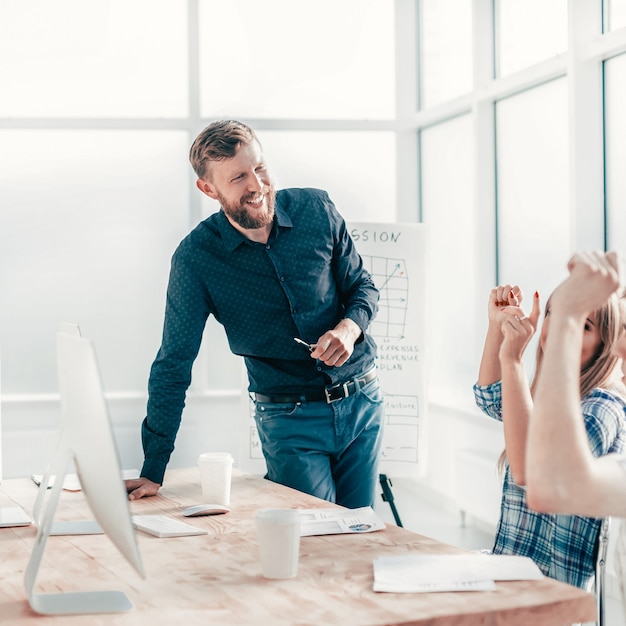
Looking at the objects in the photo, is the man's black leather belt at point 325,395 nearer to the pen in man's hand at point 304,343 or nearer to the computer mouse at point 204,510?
the pen in man's hand at point 304,343

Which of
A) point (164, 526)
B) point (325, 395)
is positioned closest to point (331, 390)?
point (325, 395)

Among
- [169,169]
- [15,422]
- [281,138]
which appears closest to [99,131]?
[169,169]

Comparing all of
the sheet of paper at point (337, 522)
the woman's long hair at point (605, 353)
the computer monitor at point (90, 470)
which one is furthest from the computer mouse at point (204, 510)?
the woman's long hair at point (605, 353)

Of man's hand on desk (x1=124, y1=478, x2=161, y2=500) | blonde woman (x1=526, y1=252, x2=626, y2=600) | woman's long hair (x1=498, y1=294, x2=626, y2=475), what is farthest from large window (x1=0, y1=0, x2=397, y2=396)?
blonde woman (x1=526, y1=252, x2=626, y2=600)

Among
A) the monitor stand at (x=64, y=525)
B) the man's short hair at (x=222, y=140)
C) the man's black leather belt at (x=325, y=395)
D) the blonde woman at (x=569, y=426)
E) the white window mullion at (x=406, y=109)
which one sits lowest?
the monitor stand at (x=64, y=525)

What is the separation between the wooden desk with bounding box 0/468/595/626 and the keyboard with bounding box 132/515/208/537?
0.02 metres

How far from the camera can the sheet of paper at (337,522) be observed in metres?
1.80

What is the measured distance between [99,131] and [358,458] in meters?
3.01

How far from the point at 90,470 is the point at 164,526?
528 millimetres

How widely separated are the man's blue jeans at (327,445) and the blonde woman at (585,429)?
813 mm

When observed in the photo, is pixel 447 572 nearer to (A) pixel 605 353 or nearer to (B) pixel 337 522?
(B) pixel 337 522

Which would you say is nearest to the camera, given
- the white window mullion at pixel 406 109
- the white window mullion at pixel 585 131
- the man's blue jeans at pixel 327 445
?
the man's blue jeans at pixel 327 445

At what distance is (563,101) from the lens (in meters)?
3.98

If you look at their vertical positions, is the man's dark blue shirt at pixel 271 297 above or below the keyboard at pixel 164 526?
above
